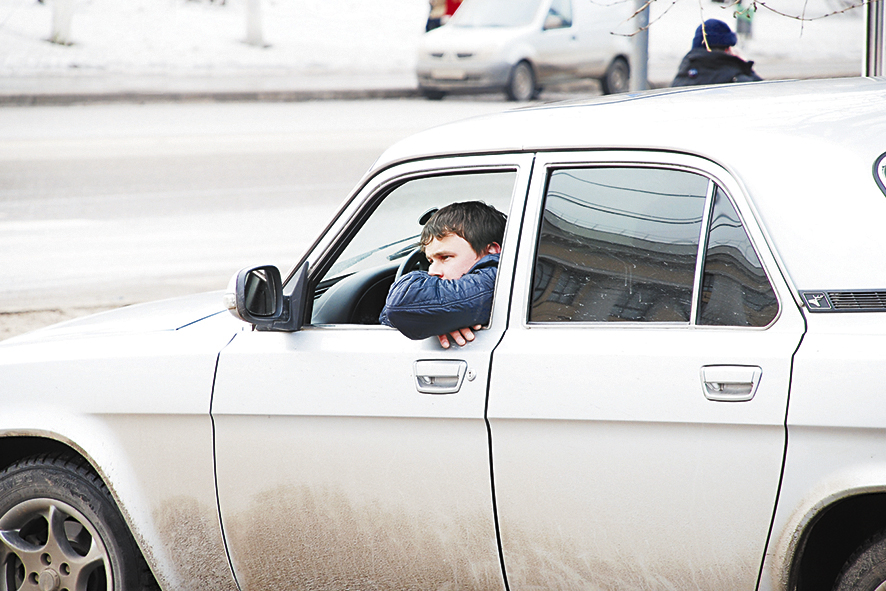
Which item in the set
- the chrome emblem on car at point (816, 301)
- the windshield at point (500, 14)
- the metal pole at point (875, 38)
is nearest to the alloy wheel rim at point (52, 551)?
the chrome emblem on car at point (816, 301)

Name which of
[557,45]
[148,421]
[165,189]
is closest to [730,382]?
[148,421]

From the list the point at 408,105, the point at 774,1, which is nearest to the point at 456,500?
the point at 408,105

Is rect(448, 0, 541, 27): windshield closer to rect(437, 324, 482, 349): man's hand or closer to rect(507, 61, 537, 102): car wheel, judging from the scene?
rect(507, 61, 537, 102): car wheel

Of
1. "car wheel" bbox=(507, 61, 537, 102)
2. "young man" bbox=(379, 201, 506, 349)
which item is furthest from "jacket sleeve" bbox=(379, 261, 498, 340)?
"car wheel" bbox=(507, 61, 537, 102)

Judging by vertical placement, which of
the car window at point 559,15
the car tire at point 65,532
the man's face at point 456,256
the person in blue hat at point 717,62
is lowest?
the car tire at point 65,532

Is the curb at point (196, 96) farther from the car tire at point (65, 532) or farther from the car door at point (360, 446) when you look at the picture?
the car door at point (360, 446)

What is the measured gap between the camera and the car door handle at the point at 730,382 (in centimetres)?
240

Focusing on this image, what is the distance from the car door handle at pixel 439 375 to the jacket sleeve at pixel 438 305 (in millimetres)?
79

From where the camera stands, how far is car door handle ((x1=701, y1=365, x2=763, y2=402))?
2400 millimetres

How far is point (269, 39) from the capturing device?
22953 mm

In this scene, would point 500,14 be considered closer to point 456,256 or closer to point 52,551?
point 456,256

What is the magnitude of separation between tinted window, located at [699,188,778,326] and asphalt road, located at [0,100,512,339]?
6.38 m

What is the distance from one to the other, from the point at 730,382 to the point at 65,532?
6.98ft

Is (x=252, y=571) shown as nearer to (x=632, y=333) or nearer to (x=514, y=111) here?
(x=632, y=333)
